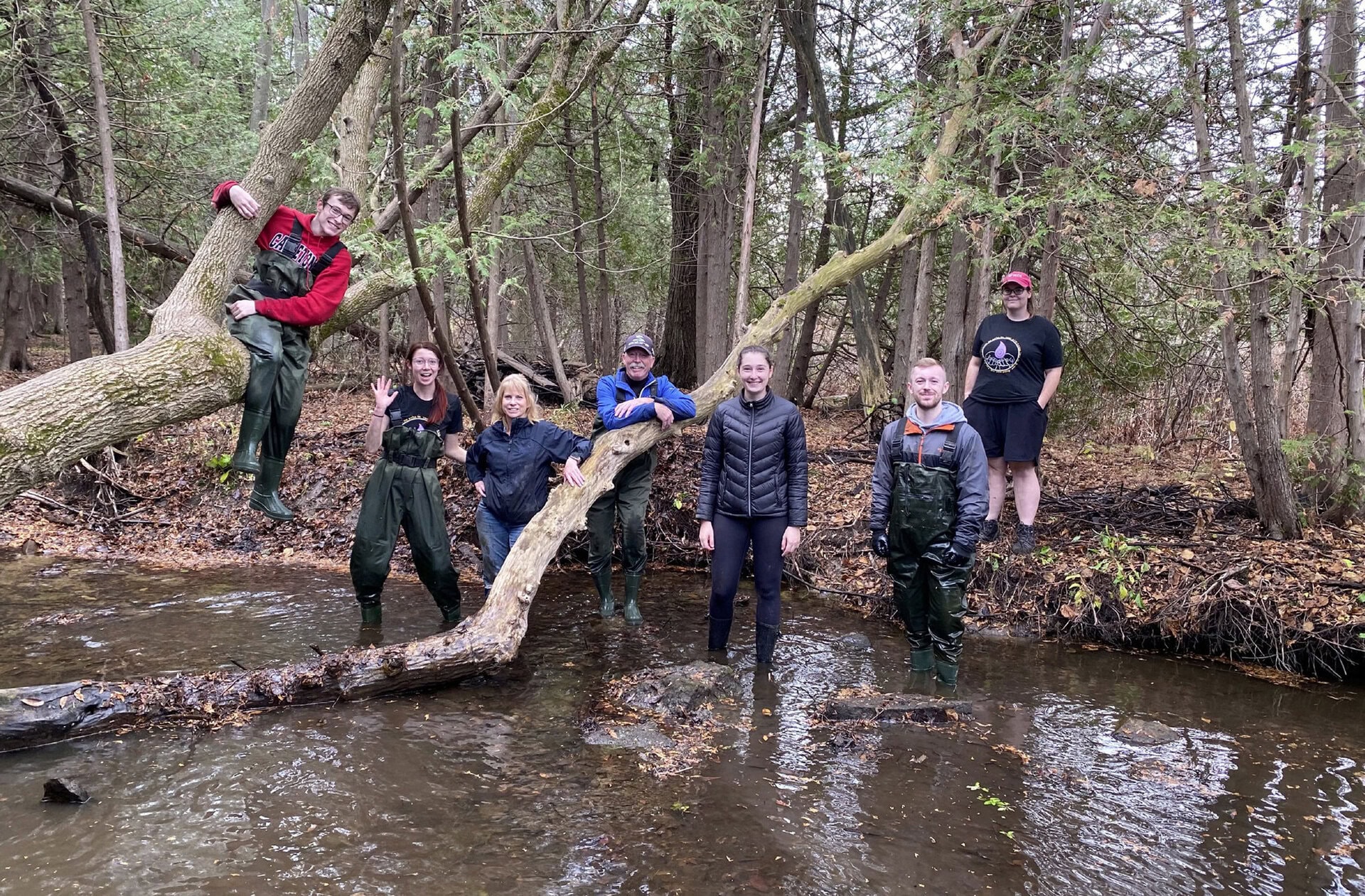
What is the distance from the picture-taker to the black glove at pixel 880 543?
5.43 metres

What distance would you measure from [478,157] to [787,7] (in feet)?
20.4

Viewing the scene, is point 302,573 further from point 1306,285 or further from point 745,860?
point 1306,285

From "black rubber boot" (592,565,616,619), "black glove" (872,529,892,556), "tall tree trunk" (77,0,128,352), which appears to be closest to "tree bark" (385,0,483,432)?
"black rubber boot" (592,565,616,619)

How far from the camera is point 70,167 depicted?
1065cm

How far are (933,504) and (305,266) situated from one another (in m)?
4.16

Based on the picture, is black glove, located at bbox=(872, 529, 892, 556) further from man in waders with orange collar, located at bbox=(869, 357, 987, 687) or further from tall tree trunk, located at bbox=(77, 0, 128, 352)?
tall tree trunk, located at bbox=(77, 0, 128, 352)

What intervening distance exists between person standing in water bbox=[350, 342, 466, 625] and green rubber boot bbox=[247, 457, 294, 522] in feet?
2.25

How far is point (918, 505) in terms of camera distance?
521 centimetres

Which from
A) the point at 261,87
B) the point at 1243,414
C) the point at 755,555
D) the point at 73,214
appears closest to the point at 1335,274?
the point at 1243,414

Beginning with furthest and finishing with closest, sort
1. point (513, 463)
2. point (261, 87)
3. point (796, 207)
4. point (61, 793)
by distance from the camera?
point (261, 87) → point (796, 207) → point (513, 463) → point (61, 793)

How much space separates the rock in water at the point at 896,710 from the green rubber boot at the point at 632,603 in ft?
6.82

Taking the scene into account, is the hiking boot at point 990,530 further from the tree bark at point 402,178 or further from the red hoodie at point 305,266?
the red hoodie at point 305,266

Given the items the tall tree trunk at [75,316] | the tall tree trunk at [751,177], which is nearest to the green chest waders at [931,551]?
the tall tree trunk at [751,177]

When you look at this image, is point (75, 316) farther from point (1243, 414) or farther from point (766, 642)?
point (1243, 414)
